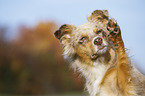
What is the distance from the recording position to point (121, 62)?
476 centimetres

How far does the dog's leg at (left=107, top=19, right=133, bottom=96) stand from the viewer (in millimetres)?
4730

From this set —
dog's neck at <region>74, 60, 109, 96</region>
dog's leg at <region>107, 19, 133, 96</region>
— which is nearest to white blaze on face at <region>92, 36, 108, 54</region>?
dog's neck at <region>74, 60, 109, 96</region>

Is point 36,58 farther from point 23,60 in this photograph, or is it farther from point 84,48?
point 84,48

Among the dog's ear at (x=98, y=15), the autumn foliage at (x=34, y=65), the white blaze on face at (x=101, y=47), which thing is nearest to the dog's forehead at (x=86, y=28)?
the dog's ear at (x=98, y=15)

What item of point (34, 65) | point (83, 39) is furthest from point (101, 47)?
point (34, 65)

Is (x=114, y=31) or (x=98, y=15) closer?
(x=114, y=31)

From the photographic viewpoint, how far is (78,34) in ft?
21.3

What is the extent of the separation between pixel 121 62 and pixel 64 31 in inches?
91.2

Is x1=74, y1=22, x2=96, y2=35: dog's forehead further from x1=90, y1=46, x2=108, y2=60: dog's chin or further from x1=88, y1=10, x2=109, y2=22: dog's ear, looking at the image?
x1=90, y1=46, x2=108, y2=60: dog's chin

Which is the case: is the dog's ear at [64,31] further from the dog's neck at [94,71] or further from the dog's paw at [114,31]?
the dog's paw at [114,31]

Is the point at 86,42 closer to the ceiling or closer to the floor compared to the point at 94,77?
closer to the ceiling

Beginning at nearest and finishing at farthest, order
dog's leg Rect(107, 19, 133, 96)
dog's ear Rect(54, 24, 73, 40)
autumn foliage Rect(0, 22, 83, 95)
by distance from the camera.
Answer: dog's leg Rect(107, 19, 133, 96), dog's ear Rect(54, 24, 73, 40), autumn foliage Rect(0, 22, 83, 95)

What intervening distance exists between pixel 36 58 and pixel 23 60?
273 cm

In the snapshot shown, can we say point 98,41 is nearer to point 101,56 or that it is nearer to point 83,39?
point 101,56
